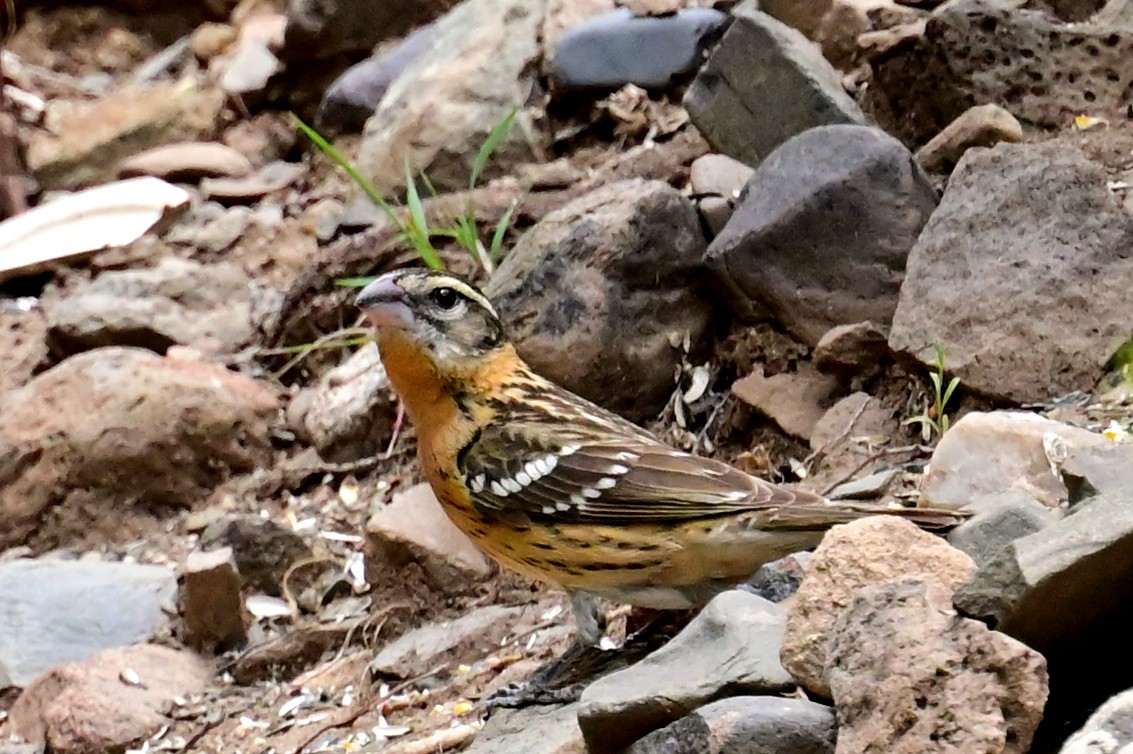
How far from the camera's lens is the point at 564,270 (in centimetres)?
485

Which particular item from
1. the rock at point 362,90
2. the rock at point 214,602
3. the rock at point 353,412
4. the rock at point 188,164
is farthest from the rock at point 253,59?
the rock at point 214,602

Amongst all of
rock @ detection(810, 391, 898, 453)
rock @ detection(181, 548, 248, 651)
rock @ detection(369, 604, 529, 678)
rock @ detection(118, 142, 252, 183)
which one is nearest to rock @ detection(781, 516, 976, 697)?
rock @ detection(810, 391, 898, 453)

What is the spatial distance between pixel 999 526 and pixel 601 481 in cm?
106

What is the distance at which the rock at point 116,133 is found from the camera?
30.1ft

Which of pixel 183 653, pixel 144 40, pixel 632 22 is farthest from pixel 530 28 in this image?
pixel 144 40

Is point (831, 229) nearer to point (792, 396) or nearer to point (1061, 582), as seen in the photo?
point (792, 396)

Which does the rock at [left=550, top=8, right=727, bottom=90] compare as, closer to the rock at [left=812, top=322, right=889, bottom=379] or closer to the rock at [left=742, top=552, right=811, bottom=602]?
the rock at [left=812, top=322, right=889, bottom=379]

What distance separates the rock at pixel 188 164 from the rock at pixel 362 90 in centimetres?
61

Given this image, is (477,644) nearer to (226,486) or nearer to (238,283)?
(226,486)

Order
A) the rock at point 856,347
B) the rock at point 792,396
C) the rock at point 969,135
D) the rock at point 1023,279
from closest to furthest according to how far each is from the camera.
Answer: the rock at point 1023,279 < the rock at point 856,347 < the rock at point 792,396 < the rock at point 969,135

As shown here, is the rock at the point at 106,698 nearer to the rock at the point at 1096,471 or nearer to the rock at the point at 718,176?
the rock at the point at 718,176

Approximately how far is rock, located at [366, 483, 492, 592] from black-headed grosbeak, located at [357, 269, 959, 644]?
845 millimetres

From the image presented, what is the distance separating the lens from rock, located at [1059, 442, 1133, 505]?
108 inches

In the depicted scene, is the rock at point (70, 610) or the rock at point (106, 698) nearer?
the rock at point (106, 698)
